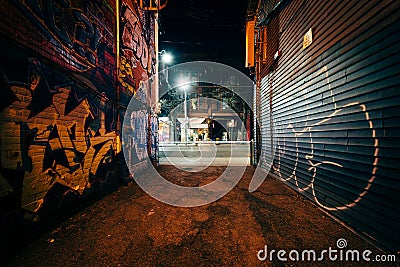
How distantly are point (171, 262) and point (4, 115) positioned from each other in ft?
10.6

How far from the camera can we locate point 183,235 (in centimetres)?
302

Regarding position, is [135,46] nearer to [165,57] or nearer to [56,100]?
[56,100]

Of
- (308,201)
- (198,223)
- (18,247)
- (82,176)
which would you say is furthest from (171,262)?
(308,201)

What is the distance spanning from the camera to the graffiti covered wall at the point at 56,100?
2541 mm

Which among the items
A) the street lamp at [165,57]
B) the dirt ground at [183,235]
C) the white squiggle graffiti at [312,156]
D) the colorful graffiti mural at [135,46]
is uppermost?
the street lamp at [165,57]

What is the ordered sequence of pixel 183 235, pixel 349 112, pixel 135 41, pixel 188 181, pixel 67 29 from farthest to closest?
pixel 135 41
pixel 188 181
pixel 67 29
pixel 349 112
pixel 183 235

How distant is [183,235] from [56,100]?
3611mm

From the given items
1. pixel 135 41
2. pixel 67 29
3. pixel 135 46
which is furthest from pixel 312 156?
pixel 135 41

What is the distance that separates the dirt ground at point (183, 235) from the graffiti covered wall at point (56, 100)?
73 cm

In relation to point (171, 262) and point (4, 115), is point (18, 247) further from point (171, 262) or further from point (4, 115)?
point (171, 262)

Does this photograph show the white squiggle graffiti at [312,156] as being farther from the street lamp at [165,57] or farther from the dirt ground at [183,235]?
the street lamp at [165,57]

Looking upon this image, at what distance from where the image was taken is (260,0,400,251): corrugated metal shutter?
100 inches

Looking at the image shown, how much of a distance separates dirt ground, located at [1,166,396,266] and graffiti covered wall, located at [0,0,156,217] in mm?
726

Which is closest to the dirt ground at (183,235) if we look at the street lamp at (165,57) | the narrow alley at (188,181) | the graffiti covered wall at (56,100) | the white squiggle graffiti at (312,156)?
the narrow alley at (188,181)
